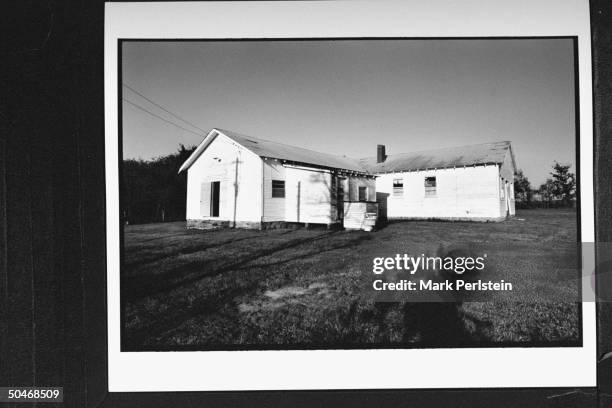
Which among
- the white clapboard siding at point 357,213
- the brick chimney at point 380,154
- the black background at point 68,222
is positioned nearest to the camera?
the black background at point 68,222

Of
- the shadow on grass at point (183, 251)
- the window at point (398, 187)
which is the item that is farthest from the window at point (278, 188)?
the window at point (398, 187)

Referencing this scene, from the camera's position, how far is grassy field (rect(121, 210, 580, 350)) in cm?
155

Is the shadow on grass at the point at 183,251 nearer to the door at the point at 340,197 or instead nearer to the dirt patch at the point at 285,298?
the dirt patch at the point at 285,298

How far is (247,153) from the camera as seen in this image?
71.2 inches

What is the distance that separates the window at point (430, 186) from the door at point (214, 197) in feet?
4.08

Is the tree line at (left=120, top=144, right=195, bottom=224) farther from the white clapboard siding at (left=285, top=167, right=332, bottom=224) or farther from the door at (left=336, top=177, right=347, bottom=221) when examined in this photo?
the door at (left=336, top=177, right=347, bottom=221)

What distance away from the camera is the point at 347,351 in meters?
1.57

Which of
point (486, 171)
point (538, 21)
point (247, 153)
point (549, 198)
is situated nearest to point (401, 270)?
point (486, 171)

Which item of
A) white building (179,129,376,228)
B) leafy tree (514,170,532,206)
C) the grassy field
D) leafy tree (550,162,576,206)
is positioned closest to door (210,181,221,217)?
white building (179,129,376,228)

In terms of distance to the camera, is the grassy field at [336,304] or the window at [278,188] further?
the window at [278,188]

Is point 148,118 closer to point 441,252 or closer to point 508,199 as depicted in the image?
point 441,252

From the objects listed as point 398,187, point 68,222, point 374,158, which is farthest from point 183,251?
point 398,187

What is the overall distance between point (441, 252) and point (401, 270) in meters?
0.23

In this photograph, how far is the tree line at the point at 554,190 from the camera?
1527 mm
